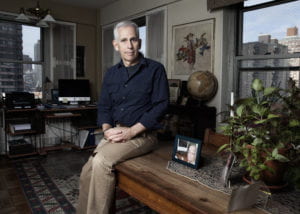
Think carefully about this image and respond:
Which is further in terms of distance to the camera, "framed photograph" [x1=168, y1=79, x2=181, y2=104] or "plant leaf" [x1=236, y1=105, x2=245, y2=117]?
"framed photograph" [x1=168, y1=79, x2=181, y2=104]

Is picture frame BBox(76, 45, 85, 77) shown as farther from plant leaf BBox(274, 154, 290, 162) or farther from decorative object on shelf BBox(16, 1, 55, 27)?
plant leaf BBox(274, 154, 290, 162)

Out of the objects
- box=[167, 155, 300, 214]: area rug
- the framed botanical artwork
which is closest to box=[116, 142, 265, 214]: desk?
box=[167, 155, 300, 214]: area rug

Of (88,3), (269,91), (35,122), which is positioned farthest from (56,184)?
(88,3)

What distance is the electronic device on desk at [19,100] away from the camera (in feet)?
13.0

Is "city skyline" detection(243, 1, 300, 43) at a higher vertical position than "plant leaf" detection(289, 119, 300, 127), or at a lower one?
higher

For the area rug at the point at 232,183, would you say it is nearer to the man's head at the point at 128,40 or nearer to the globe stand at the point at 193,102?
the man's head at the point at 128,40

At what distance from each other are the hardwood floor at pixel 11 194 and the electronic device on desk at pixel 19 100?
91 centimetres

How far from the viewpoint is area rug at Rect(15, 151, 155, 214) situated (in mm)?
2459

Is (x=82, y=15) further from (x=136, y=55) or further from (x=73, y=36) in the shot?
(x=136, y=55)

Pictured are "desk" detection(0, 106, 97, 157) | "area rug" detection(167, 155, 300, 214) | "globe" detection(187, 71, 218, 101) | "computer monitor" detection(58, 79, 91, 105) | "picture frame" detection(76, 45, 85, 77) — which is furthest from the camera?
"picture frame" detection(76, 45, 85, 77)

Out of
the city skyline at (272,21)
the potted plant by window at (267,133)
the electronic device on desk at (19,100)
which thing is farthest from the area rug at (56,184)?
the city skyline at (272,21)

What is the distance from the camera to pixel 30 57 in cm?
479

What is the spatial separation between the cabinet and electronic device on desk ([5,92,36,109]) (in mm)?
73

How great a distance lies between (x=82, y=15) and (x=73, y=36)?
503 millimetres
